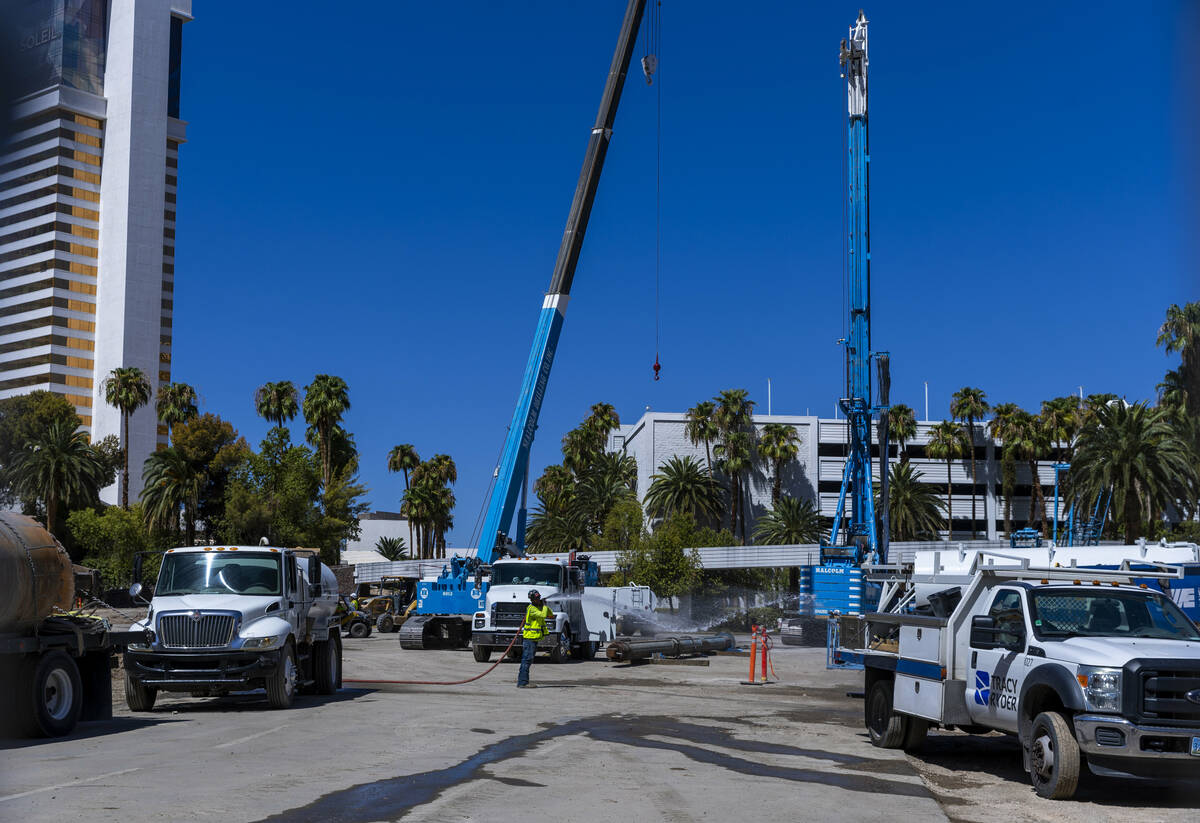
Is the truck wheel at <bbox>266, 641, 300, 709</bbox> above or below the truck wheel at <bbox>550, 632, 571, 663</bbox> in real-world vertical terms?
above

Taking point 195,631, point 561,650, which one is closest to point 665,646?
point 561,650

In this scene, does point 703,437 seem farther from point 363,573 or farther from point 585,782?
point 585,782

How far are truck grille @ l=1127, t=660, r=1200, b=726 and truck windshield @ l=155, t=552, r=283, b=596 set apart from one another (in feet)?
42.7

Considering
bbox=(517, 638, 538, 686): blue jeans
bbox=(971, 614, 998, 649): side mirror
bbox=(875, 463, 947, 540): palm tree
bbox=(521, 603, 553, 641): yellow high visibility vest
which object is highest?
bbox=(875, 463, 947, 540): palm tree

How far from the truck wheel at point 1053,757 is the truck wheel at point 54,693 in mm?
11201

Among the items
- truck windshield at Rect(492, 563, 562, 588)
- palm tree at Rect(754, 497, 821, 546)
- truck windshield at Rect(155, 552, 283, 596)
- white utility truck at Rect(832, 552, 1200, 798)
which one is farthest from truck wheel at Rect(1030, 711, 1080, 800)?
palm tree at Rect(754, 497, 821, 546)

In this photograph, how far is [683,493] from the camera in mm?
79625

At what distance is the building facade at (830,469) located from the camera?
86250mm

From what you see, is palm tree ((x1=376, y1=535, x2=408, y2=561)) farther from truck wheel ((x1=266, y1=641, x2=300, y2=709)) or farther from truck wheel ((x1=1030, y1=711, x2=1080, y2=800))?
truck wheel ((x1=1030, y1=711, x2=1080, y2=800))

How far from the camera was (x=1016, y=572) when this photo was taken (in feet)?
41.3

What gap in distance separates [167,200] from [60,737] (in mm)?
117015

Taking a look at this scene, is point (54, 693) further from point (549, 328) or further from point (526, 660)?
point (549, 328)

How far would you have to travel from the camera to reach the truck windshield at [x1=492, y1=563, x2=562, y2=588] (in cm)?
3095

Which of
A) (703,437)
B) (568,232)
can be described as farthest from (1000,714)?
(703,437)
